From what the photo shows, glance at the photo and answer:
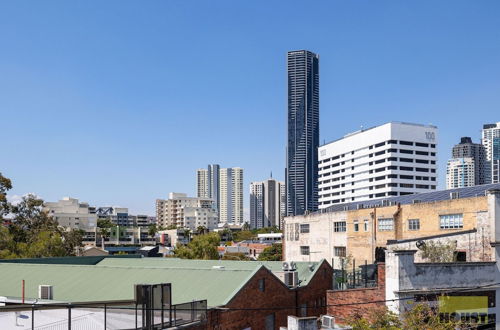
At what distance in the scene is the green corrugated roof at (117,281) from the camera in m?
30.9

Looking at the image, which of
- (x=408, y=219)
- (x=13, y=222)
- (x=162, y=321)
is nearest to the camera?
(x=162, y=321)

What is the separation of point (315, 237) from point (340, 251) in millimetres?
5598

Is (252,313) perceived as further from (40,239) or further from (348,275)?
(40,239)

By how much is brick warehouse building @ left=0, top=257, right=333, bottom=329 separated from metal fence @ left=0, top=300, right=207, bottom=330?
1.12 meters

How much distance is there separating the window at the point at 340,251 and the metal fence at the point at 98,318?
5158cm

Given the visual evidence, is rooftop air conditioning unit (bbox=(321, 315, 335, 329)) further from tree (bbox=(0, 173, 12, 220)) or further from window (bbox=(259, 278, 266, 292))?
tree (bbox=(0, 173, 12, 220))

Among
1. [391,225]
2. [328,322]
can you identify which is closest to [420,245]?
[328,322]

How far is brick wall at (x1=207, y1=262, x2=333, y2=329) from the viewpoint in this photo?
28.0m

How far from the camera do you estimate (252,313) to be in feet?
102

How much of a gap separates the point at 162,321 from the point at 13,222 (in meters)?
60.5

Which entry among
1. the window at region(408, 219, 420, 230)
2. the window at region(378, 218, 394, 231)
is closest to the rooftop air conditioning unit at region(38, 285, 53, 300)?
the window at region(408, 219, 420, 230)

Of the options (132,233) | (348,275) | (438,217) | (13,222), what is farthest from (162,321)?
(132,233)

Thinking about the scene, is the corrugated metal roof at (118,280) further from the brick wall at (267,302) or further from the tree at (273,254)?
the tree at (273,254)

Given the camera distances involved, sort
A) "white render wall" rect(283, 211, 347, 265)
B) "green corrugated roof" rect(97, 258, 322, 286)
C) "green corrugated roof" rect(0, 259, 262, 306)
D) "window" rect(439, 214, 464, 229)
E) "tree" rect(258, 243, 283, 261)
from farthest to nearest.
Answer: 1. "tree" rect(258, 243, 283, 261)
2. "white render wall" rect(283, 211, 347, 265)
3. "window" rect(439, 214, 464, 229)
4. "green corrugated roof" rect(97, 258, 322, 286)
5. "green corrugated roof" rect(0, 259, 262, 306)
